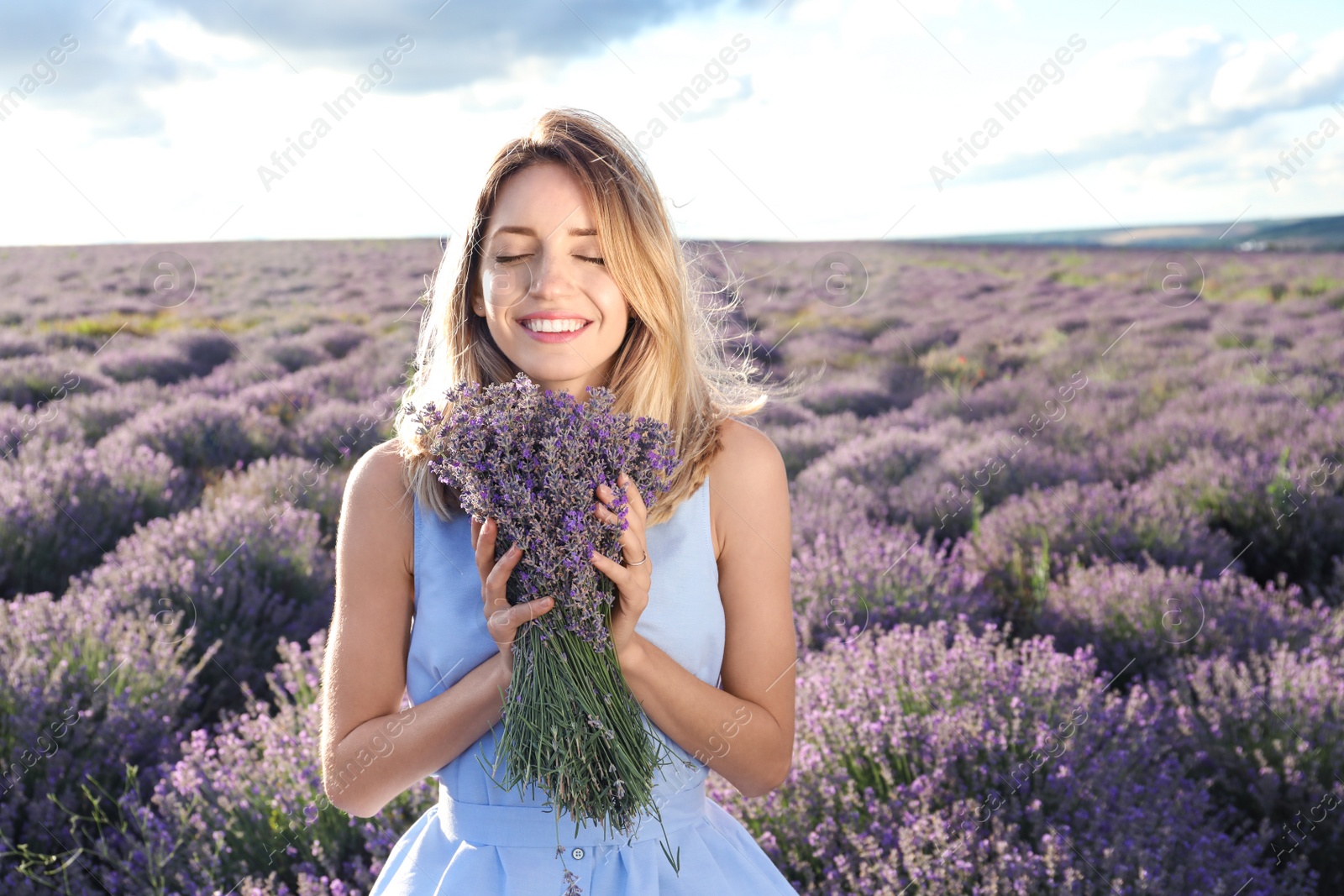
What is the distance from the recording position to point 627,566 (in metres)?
1.25

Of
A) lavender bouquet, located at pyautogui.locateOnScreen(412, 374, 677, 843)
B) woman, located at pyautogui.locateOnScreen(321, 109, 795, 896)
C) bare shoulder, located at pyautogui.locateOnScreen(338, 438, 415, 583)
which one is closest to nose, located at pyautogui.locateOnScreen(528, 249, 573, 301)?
woman, located at pyautogui.locateOnScreen(321, 109, 795, 896)

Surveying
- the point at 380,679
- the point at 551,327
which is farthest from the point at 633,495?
the point at 380,679

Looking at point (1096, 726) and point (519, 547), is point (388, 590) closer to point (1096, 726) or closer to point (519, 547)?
point (519, 547)

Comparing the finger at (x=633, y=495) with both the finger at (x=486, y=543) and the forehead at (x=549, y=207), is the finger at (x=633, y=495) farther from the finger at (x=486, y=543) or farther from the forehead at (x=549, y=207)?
the forehead at (x=549, y=207)

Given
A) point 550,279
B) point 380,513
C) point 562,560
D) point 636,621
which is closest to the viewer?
point 562,560

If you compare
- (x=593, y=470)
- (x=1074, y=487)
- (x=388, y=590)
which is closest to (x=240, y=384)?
(x=1074, y=487)

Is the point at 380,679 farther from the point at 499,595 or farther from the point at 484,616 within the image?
the point at 499,595

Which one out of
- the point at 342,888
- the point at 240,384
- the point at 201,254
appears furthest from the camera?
the point at 201,254

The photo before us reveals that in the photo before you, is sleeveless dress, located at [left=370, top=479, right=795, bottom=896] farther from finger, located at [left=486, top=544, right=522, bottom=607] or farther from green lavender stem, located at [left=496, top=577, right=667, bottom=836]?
finger, located at [left=486, top=544, right=522, bottom=607]

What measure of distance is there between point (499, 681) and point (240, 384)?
28.3 feet

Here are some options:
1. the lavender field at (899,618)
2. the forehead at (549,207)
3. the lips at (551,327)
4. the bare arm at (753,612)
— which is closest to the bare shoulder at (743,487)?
the bare arm at (753,612)

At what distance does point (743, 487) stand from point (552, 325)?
1.55 feet

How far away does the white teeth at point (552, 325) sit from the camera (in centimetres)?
152

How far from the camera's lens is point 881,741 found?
100 inches
